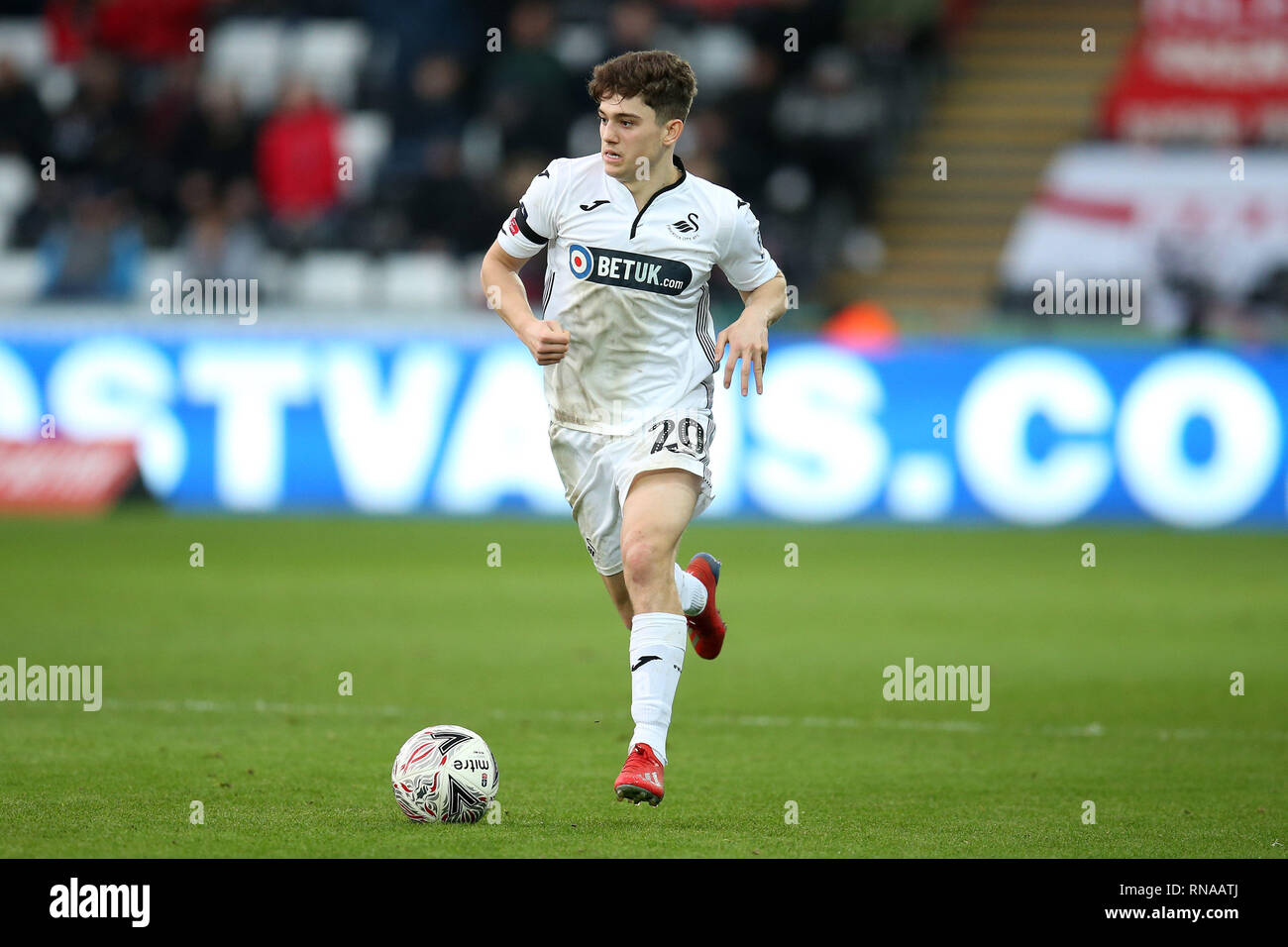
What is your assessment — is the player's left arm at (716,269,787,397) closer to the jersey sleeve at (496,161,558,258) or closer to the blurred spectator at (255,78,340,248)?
the jersey sleeve at (496,161,558,258)

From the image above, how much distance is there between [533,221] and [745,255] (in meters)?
0.79

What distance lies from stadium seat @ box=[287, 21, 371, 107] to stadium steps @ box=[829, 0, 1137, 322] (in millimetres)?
6151

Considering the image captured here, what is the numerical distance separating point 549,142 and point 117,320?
16.7 feet

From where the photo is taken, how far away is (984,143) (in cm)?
2286

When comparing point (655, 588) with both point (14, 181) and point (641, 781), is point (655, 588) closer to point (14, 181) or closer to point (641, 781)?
point (641, 781)

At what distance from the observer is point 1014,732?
28.6ft

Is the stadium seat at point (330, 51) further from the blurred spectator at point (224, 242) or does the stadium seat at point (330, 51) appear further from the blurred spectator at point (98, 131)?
the blurred spectator at point (224, 242)

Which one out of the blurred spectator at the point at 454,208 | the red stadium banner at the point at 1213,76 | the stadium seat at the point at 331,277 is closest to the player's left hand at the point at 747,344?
the stadium seat at the point at 331,277

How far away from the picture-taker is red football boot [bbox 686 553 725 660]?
26.1 ft

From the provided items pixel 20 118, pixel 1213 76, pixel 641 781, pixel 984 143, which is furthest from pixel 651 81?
pixel 984 143

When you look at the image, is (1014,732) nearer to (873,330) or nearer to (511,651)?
(511,651)

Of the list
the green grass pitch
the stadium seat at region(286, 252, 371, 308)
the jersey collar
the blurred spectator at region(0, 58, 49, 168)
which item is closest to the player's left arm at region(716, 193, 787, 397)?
the jersey collar
